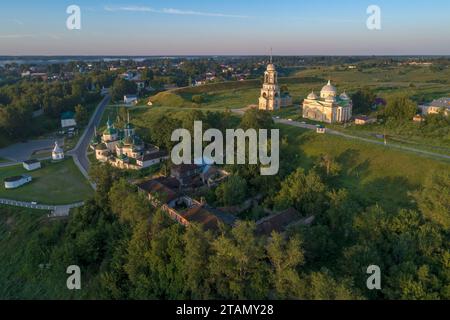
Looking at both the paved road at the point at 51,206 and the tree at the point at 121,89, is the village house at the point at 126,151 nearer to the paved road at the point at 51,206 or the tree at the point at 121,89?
the paved road at the point at 51,206

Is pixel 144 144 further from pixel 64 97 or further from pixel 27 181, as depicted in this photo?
pixel 64 97

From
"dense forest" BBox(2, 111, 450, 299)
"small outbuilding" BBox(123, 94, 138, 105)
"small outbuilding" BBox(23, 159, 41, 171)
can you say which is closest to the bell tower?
"dense forest" BBox(2, 111, 450, 299)

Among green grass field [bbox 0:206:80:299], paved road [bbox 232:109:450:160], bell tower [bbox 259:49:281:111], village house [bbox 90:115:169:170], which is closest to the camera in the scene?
green grass field [bbox 0:206:80:299]

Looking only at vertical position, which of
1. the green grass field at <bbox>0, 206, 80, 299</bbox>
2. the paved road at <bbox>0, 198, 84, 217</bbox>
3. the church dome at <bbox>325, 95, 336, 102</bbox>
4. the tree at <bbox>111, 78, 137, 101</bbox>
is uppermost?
the tree at <bbox>111, 78, 137, 101</bbox>

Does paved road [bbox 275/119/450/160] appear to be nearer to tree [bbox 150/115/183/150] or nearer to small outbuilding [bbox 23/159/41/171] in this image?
tree [bbox 150/115/183/150]

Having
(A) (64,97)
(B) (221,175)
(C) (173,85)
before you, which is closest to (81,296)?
(B) (221,175)

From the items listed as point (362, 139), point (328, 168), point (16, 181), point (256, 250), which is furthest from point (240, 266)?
point (16, 181)
